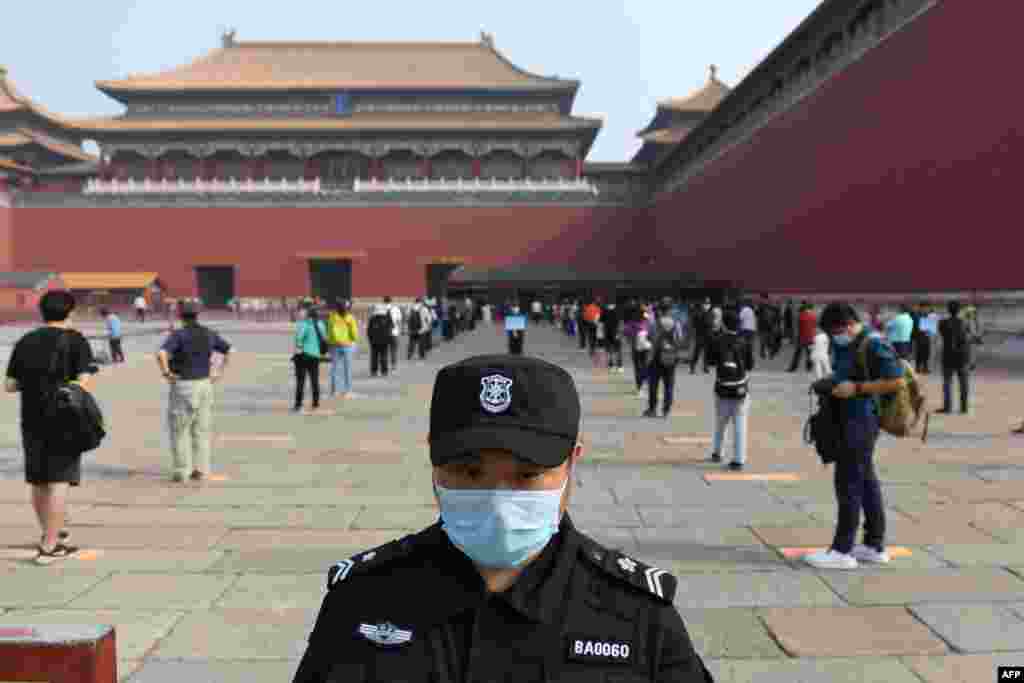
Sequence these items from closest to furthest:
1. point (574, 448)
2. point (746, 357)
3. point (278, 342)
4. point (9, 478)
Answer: point (574, 448)
point (9, 478)
point (746, 357)
point (278, 342)

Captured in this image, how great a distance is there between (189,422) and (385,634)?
5.50m

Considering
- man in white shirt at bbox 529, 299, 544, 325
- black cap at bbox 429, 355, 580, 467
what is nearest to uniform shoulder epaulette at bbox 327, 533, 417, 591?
black cap at bbox 429, 355, 580, 467

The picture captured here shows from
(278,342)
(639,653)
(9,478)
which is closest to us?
(639,653)

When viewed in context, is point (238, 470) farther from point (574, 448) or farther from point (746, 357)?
point (574, 448)

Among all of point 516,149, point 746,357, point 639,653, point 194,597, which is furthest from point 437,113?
point 639,653

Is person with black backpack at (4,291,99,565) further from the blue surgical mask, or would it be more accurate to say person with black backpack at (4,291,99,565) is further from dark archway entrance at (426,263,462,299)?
dark archway entrance at (426,263,462,299)

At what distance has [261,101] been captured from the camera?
40.0m

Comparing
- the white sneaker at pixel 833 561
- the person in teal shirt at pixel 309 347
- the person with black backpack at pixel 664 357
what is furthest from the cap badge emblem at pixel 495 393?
the person in teal shirt at pixel 309 347

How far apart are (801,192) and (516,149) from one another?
18.0 m

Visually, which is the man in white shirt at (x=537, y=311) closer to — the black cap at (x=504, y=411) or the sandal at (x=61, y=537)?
the sandal at (x=61, y=537)

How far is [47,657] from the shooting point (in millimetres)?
1510

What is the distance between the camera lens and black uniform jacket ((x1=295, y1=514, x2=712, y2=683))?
1248mm

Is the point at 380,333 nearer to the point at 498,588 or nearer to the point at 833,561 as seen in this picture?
the point at 833,561

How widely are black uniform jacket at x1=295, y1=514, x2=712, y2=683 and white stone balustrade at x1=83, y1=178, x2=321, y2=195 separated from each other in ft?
127
